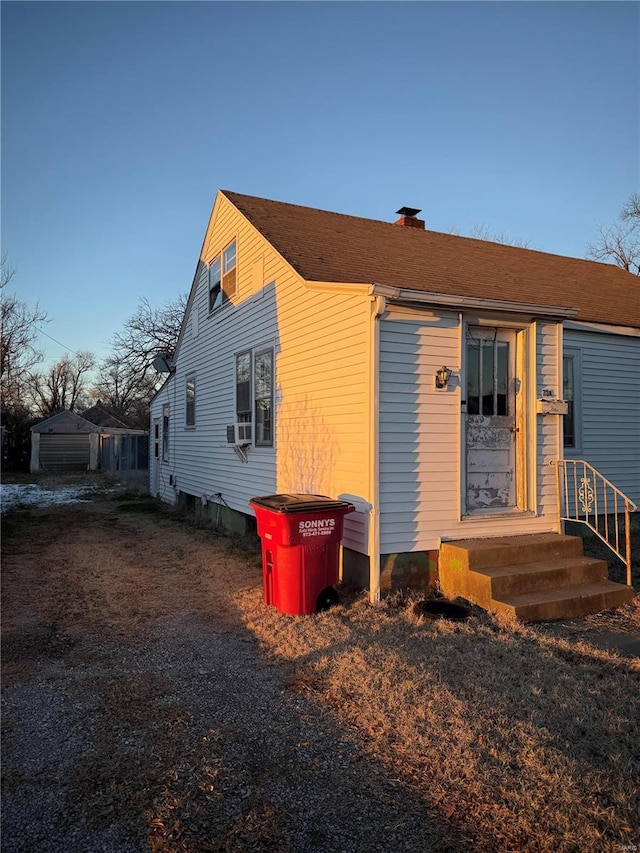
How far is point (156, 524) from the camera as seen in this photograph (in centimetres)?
1202

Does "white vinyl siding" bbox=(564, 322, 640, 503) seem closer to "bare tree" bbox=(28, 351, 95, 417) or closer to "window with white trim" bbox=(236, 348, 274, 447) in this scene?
"window with white trim" bbox=(236, 348, 274, 447)

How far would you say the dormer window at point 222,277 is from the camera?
35.5 ft

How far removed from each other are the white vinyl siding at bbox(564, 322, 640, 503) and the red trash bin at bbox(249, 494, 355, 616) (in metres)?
5.34

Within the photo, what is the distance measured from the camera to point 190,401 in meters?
13.5

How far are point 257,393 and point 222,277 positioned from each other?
334 cm

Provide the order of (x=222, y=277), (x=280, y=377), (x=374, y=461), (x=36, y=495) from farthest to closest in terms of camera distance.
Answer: (x=36, y=495) < (x=222, y=277) < (x=280, y=377) < (x=374, y=461)

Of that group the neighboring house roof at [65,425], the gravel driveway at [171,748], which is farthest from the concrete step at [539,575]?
the neighboring house roof at [65,425]

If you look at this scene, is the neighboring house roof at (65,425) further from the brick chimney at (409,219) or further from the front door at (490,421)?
the front door at (490,421)

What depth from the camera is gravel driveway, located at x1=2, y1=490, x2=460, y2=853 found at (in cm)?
243

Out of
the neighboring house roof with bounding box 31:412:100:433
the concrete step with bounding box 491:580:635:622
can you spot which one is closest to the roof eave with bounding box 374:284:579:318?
the concrete step with bounding box 491:580:635:622

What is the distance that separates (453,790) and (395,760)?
0.38 m

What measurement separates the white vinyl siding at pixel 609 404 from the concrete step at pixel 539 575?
3.49 m

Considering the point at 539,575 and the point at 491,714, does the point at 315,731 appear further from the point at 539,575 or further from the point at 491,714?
the point at 539,575

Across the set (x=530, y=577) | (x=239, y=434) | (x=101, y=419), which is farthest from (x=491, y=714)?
(x=101, y=419)
